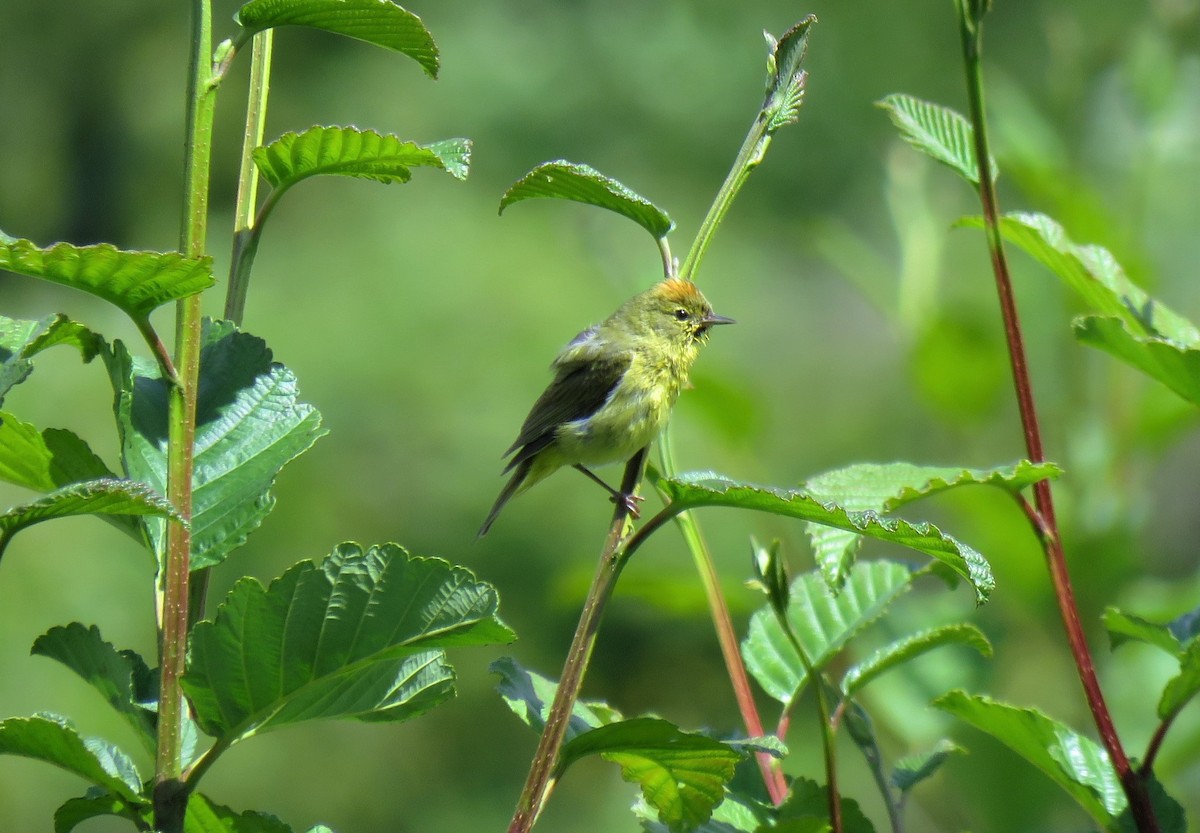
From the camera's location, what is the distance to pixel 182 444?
0.70 m

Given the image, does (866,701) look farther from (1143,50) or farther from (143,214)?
(143,214)

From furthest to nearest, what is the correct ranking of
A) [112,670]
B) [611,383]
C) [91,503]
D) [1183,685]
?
1. [611,383]
2. [1183,685]
3. [112,670]
4. [91,503]

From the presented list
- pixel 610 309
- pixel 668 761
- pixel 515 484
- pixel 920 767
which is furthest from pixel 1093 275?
pixel 610 309

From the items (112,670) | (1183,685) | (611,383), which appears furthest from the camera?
(611,383)

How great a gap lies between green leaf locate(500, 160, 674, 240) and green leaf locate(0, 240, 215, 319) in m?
0.22

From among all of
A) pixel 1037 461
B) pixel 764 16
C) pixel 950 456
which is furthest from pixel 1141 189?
pixel 764 16

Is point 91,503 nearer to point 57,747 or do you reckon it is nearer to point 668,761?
point 57,747

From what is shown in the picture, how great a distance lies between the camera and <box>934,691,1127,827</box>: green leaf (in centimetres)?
88

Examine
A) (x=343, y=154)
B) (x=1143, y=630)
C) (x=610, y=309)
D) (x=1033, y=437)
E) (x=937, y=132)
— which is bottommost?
(x=1143, y=630)

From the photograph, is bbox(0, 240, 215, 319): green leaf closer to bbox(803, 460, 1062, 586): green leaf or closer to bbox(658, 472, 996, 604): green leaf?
bbox(658, 472, 996, 604): green leaf

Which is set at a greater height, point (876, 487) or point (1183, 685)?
point (876, 487)

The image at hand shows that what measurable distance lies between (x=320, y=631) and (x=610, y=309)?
446cm

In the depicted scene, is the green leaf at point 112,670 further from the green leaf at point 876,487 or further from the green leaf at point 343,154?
the green leaf at point 876,487

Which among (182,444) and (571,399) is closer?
(182,444)
